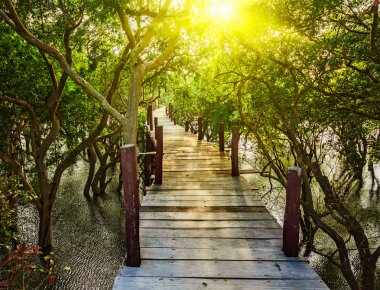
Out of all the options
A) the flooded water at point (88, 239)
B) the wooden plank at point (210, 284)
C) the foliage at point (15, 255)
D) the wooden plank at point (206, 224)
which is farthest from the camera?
the flooded water at point (88, 239)

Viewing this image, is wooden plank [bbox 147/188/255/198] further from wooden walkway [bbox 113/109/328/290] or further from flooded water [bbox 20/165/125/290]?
flooded water [bbox 20/165/125/290]

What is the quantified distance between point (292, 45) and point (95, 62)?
30.7 ft

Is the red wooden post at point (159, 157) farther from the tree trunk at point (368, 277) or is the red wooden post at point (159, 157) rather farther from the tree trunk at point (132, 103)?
the tree trunk at point (368, 277)

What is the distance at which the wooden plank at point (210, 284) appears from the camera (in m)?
3.40

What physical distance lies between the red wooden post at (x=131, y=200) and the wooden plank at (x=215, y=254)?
278mm

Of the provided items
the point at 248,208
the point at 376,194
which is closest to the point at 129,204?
the point at 248,208

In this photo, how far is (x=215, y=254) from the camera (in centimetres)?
413

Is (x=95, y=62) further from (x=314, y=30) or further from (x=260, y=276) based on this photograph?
(x=260, y=276)

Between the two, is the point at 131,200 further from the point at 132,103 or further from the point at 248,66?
the point at 248,66

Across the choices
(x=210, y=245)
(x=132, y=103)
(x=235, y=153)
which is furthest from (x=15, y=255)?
(x=132, y=103)

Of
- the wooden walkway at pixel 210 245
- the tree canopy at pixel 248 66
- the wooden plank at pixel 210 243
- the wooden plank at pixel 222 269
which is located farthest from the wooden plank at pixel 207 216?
the tree canopy at pixel 248 66

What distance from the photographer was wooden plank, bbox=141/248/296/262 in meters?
4.01

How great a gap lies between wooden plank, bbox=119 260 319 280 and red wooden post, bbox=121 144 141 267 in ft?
0.56

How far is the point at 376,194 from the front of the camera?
20766 millimetres
